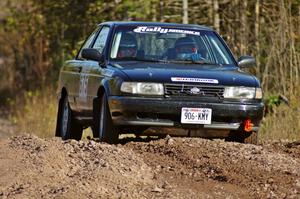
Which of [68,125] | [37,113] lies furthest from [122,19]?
[68,125]

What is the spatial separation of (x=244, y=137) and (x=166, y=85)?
124cm

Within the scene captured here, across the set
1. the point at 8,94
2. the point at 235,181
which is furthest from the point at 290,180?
the point at 8,94

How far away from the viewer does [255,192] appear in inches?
338

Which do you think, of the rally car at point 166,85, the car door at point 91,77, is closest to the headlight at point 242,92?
the rally car at point 166,85

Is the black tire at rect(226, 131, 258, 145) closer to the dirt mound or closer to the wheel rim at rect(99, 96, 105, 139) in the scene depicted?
the dirt mound

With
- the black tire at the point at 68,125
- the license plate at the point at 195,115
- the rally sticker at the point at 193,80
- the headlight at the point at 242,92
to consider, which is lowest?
the black tire at the point at 68,125

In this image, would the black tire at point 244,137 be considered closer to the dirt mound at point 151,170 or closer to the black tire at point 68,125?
the dirt mound at point 151,170

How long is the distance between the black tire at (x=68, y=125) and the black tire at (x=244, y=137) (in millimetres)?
2526

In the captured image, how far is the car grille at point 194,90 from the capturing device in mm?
11164

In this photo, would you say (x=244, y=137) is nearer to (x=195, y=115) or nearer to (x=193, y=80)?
(x=195, y=115)

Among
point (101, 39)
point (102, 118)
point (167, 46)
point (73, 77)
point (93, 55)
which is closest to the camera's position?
point (102, 118)

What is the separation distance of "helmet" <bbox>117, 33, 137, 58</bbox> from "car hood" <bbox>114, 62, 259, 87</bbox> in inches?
12.5

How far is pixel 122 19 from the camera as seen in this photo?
78.2ft

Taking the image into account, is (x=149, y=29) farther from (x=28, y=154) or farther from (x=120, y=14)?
(x=120, y=14)
